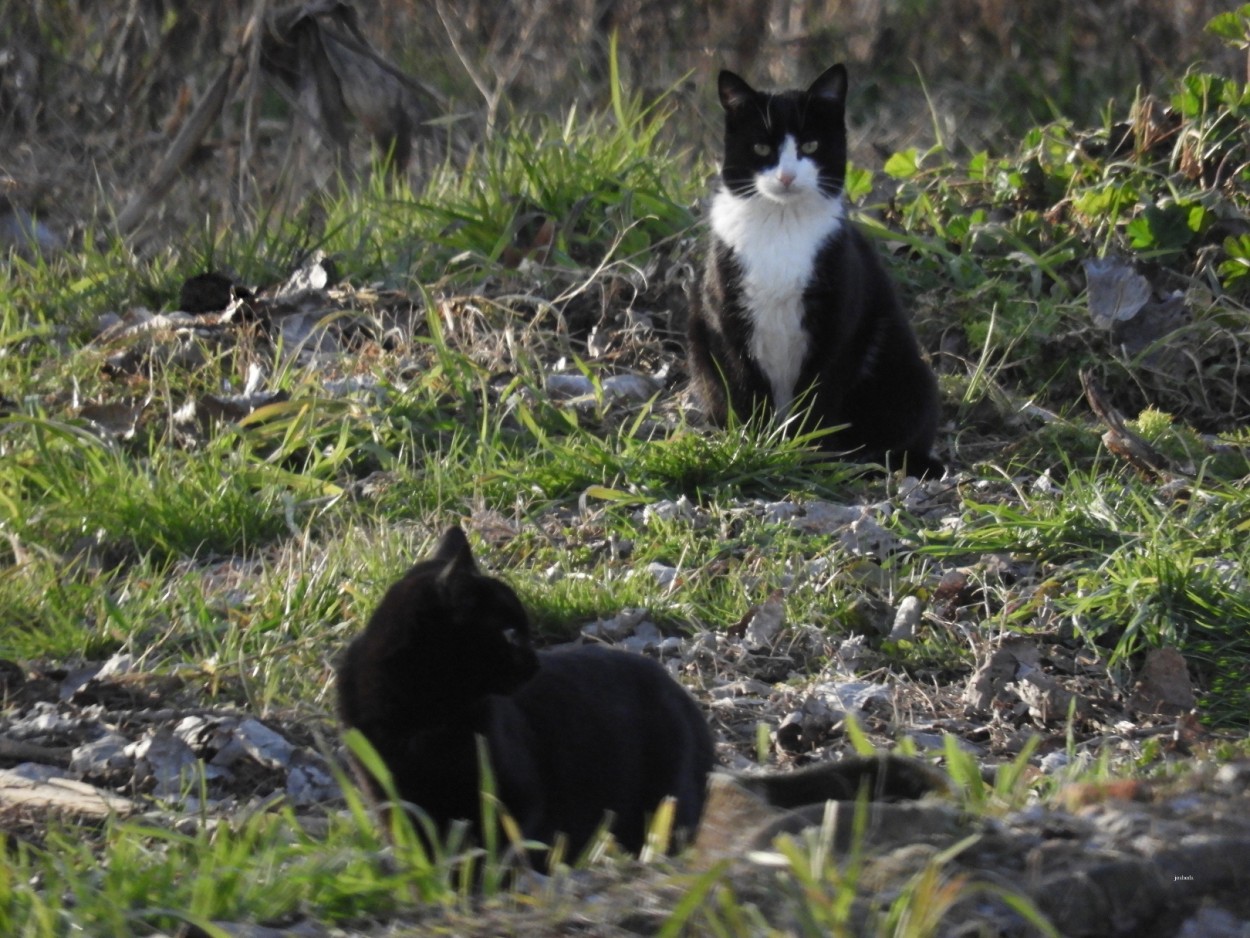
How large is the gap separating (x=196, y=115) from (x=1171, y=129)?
409cm

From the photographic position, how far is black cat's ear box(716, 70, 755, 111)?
5012mm

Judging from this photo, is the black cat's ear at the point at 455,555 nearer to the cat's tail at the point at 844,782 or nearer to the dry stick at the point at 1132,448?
the cat's tail at the point at 844,782

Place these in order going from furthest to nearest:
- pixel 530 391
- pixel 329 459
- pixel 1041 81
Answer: pixel 1041 81, pixel 530 391, pixel 329 459

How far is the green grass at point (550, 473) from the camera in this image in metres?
2.39

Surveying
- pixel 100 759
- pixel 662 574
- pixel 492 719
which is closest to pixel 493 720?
pixel 492 719

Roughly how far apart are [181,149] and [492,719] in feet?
16.5

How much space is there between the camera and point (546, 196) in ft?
19.1

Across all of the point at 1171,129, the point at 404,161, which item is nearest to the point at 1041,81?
the point at 1171,129

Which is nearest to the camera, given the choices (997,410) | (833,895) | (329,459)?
(833,895)

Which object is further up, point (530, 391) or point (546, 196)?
point (546, 196)

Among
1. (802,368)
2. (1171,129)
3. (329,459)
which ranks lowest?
(329,459)

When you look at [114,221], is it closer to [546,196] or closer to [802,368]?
[546,196]

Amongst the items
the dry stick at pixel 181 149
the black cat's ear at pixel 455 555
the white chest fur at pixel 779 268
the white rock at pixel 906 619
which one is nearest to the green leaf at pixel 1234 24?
the white chest fur at pixel 779 268

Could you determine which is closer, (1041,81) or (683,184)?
(683,184)
